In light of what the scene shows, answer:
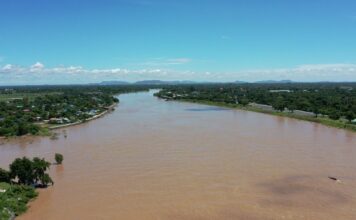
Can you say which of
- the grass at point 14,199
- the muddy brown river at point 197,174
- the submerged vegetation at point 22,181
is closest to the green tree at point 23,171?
the submerged vegetation at point 22,181

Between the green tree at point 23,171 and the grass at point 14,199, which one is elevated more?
the green tree at point 23,171

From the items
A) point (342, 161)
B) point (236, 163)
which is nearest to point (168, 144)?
point (236, 163)

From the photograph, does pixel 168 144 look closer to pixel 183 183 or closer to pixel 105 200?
pixel 183 183

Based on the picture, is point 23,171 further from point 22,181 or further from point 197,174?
point 197,174

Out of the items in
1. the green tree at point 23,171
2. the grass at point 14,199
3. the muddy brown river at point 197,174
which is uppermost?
the green tree at point 23,171

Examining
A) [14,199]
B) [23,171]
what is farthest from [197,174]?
[14,199]

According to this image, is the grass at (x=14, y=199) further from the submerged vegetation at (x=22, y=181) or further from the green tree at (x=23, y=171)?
the green tree at (x=23, y=171)

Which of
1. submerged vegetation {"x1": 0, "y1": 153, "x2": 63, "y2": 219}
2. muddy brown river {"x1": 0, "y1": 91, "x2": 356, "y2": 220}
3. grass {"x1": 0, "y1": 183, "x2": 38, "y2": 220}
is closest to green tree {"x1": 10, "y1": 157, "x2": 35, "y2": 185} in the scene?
submerged vegetation {"x1": 0, "y1": 153, "x2": 63, "y2": 219}
